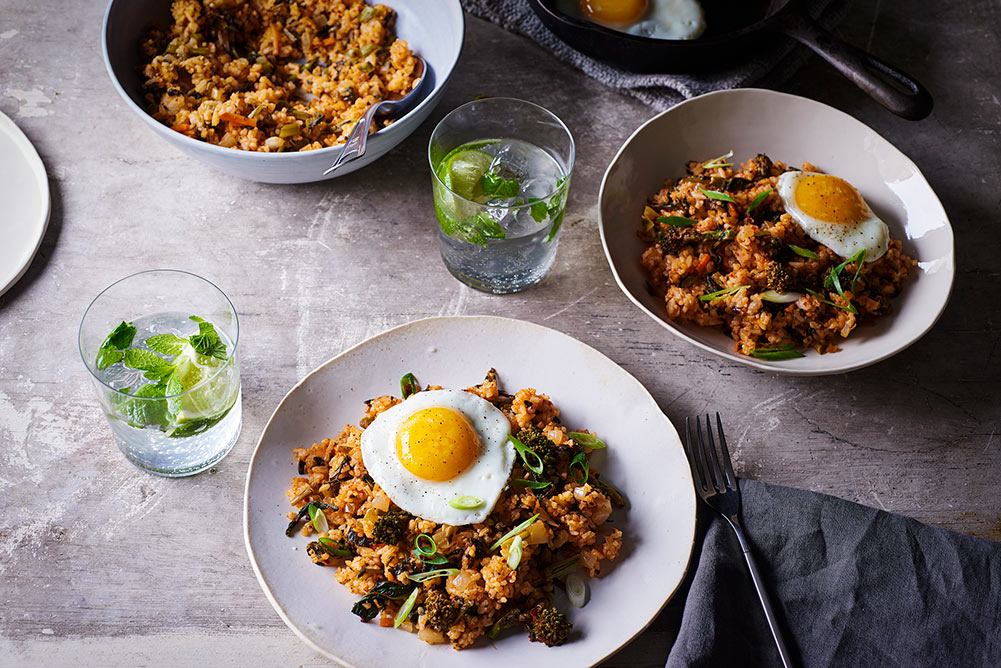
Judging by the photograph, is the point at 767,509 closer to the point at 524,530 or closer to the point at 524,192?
the point at 524,530

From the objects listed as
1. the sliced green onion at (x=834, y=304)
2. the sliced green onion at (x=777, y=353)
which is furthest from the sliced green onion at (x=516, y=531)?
the sliced green onion at (x=834, y=304)

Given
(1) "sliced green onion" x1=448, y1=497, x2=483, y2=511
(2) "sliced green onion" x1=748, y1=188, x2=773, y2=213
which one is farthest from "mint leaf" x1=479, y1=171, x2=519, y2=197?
(1) "sliced green onion" x1=448, y1=497, x2=483, y2=511

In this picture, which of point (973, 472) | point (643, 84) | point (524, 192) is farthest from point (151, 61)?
point (973, 472)

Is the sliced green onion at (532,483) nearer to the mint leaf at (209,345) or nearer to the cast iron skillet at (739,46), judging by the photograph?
the mint leaf at (209,345)

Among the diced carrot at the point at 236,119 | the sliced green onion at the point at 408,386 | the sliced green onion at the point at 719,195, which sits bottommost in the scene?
the sliced green onion at the point at 408,386

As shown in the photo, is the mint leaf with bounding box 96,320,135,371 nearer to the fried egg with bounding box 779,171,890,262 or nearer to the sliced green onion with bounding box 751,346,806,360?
the sliced green onion with bounding box 751,346,806,360

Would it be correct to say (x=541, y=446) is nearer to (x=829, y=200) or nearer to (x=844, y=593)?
(x=844, y=593)

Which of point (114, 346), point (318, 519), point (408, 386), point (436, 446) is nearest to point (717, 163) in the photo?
point (408, 386)
